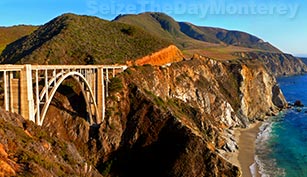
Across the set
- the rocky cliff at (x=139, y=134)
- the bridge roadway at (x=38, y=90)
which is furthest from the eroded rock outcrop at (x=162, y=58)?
the bridge roadway at (x=38, y=90)

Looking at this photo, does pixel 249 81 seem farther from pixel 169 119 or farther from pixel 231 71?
Answer: pixel 169 119

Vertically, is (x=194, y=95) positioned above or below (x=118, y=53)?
below

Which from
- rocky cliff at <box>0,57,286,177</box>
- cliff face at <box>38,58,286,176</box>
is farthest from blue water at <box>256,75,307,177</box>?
cliff face at <box>38,58,286,176</box>

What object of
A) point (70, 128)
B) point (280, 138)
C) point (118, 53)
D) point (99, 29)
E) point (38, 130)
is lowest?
point (280, 138)

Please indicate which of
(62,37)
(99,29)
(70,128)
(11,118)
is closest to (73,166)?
(11,118)

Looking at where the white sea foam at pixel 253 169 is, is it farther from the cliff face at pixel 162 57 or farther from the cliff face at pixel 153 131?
the cliff face at pixel 162 57
